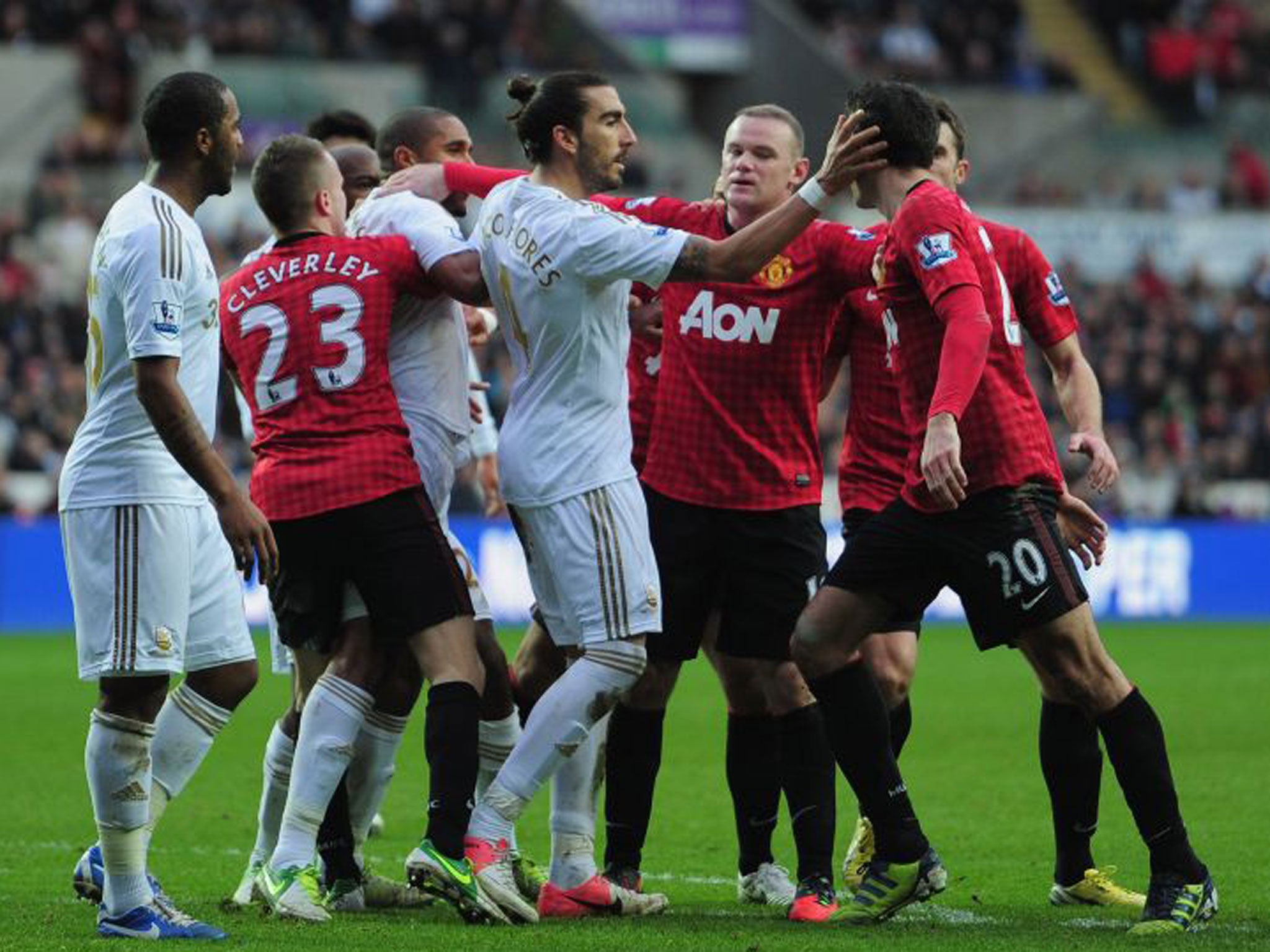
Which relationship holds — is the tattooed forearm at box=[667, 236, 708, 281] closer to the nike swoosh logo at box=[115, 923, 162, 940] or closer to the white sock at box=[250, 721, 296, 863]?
the white sock at box=[250, 721, 296, 863]

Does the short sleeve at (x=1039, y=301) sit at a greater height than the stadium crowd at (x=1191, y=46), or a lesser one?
lesser

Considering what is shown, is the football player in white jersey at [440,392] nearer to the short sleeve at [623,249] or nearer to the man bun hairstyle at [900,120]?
the short sleeve at [623,249]

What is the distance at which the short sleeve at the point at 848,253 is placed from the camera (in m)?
7.52

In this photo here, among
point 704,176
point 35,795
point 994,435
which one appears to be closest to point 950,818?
point 994,435

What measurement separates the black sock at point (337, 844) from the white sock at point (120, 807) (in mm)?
885

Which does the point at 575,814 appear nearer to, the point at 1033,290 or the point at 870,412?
the point at 870,412

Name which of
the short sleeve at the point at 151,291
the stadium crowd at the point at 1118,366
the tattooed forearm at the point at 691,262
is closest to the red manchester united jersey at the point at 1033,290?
the tattooed forearm at the point at 691,262

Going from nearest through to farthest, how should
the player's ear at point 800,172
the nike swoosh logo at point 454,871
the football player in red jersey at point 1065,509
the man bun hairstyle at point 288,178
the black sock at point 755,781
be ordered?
the nike swoosh logo at point 454,871
the man bun hairstyle at point 288,178
the football player in red jersey at point 1065,509
the black sock at point 755,781
the player's ear at point 800,172

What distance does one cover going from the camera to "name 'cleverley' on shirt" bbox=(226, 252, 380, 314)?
23.0 ft

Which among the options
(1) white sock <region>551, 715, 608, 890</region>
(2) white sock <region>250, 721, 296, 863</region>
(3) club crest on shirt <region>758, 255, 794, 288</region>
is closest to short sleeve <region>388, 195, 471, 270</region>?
(3) club crest on shirt <region>758, 255, 794, 288</region>

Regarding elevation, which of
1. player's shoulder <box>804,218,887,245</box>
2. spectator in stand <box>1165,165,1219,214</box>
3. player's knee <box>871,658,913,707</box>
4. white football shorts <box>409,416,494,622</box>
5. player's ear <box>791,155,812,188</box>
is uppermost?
spectator in stand <box>1165,165,1219,214</box>

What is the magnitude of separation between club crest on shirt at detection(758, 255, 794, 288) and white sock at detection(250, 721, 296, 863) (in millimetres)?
2150

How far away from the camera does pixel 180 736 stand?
7.29 m

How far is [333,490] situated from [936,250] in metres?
1.89
